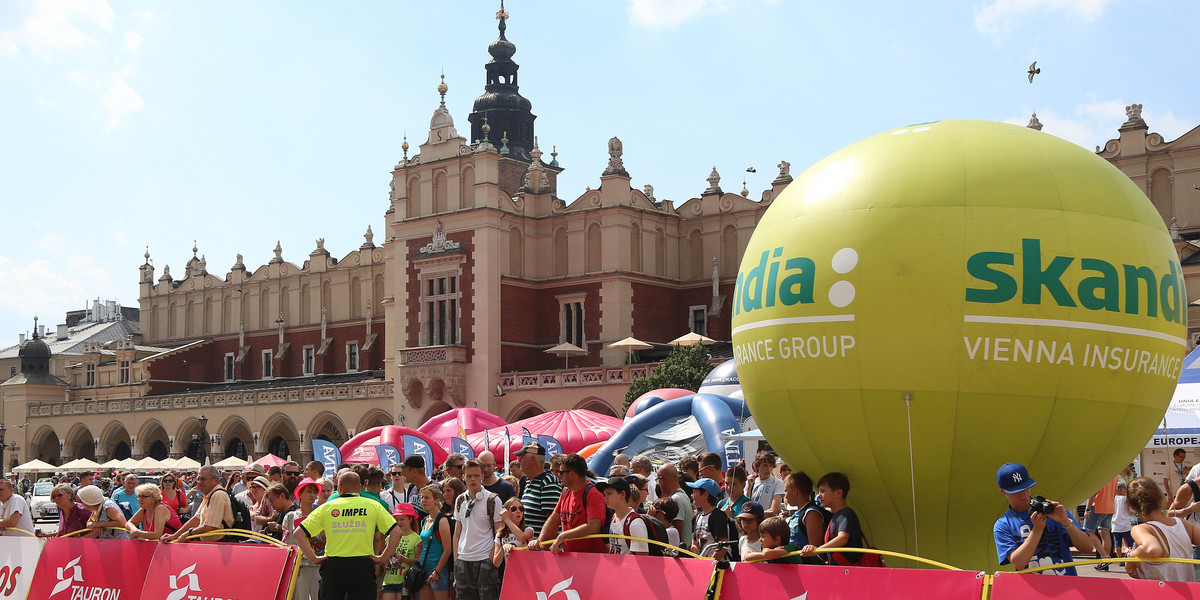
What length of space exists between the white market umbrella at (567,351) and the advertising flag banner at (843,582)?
35.0 m

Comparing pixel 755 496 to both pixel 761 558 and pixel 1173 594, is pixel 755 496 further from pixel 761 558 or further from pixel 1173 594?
pixel 1173 594

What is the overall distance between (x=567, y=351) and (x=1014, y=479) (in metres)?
36.3

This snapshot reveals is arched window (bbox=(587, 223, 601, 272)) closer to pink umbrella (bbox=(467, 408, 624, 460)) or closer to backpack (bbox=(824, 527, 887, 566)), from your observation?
pink umbrella (bbox=(467, 408, 624, 460))

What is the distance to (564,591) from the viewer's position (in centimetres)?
897

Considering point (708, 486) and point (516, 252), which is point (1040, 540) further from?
point (516, 252)

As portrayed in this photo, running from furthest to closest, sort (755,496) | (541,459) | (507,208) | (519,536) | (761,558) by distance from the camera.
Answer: (507,208) → (755,496) → (541,459) → (519,536) → (761,558)

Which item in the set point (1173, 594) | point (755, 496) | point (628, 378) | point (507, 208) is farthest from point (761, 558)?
point (507, 208)

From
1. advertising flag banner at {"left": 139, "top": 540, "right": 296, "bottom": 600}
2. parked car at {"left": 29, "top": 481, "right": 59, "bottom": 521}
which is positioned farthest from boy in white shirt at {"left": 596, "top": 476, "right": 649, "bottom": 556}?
parked car at {"left": 29, "top": 481, "right": 59, "bottom": 521}

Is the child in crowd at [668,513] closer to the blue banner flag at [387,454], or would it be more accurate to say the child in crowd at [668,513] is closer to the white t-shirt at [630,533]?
the white t-shirt at [630,533]

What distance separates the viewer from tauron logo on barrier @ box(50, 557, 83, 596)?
38.0 feet

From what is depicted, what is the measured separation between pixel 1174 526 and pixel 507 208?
130 ft

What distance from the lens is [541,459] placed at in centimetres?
1073

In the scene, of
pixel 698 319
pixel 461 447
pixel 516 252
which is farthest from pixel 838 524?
pixel 698 319

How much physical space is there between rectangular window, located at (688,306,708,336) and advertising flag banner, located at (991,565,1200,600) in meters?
41.0
